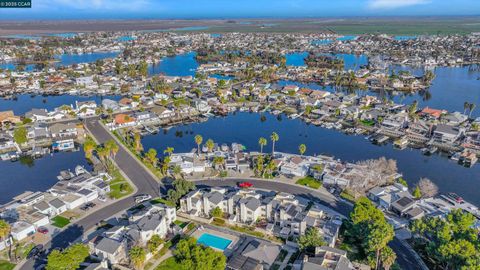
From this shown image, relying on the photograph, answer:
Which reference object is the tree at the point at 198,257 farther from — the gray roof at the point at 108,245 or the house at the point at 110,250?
the gray roof at the point at 108,245

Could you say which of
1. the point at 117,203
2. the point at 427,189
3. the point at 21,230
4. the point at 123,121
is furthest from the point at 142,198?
the point at 427,189

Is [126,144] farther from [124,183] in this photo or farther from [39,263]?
[39,263]

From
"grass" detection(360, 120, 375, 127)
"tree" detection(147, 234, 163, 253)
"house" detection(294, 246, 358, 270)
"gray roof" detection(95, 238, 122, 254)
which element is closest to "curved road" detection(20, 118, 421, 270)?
"gray roof" detection(95, 238, 122, 254)

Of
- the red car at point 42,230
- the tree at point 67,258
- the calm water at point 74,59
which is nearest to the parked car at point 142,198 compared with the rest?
the red car at point 42,230

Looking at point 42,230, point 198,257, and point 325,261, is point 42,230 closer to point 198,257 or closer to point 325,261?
point 198,257

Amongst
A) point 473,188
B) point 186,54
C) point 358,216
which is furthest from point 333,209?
point 186,54

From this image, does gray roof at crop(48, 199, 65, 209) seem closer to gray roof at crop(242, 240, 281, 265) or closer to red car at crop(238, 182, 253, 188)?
red car at crop(238, 182, 253, 188)
